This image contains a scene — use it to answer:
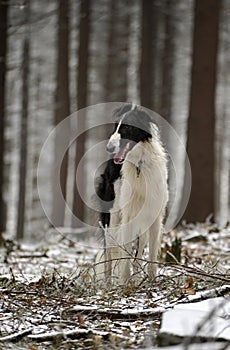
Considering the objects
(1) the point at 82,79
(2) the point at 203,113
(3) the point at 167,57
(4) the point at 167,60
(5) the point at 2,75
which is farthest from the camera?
(4) the point at 167,60

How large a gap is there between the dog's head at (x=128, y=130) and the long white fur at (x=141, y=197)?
7 centimetres

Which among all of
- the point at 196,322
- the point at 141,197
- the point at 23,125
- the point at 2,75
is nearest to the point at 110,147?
the point at 141,197

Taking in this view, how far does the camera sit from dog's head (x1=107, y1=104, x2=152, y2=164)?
6.77 metres

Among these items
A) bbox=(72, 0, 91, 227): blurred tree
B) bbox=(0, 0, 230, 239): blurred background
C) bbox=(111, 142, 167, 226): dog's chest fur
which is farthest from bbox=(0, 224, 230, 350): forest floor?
bbox=(72, 0, 91, 227): blurred tree

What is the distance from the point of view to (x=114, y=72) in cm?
2622

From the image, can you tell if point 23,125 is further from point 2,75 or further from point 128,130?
point 128,130

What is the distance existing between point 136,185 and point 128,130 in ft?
2.02

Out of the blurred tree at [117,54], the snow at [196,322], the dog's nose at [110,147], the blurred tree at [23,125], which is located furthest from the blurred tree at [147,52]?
the snow at [196,322]

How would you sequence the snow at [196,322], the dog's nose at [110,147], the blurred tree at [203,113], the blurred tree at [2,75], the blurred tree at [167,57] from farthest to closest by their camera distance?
the blurred tree at [167,57], the blurred tree at [203,113], the blurred tree at [2,75], the dog's nose at [110,147], the snow at [196,322]

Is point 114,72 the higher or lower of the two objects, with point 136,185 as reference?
higher

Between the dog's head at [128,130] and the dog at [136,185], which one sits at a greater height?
the dog's head at [128,130]

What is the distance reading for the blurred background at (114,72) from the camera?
15.5 meters

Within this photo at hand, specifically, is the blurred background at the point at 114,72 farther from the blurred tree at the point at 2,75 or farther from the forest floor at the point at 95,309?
the forest floor at the point at 95,309

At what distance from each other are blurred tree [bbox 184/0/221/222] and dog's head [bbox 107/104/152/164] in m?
8.73
